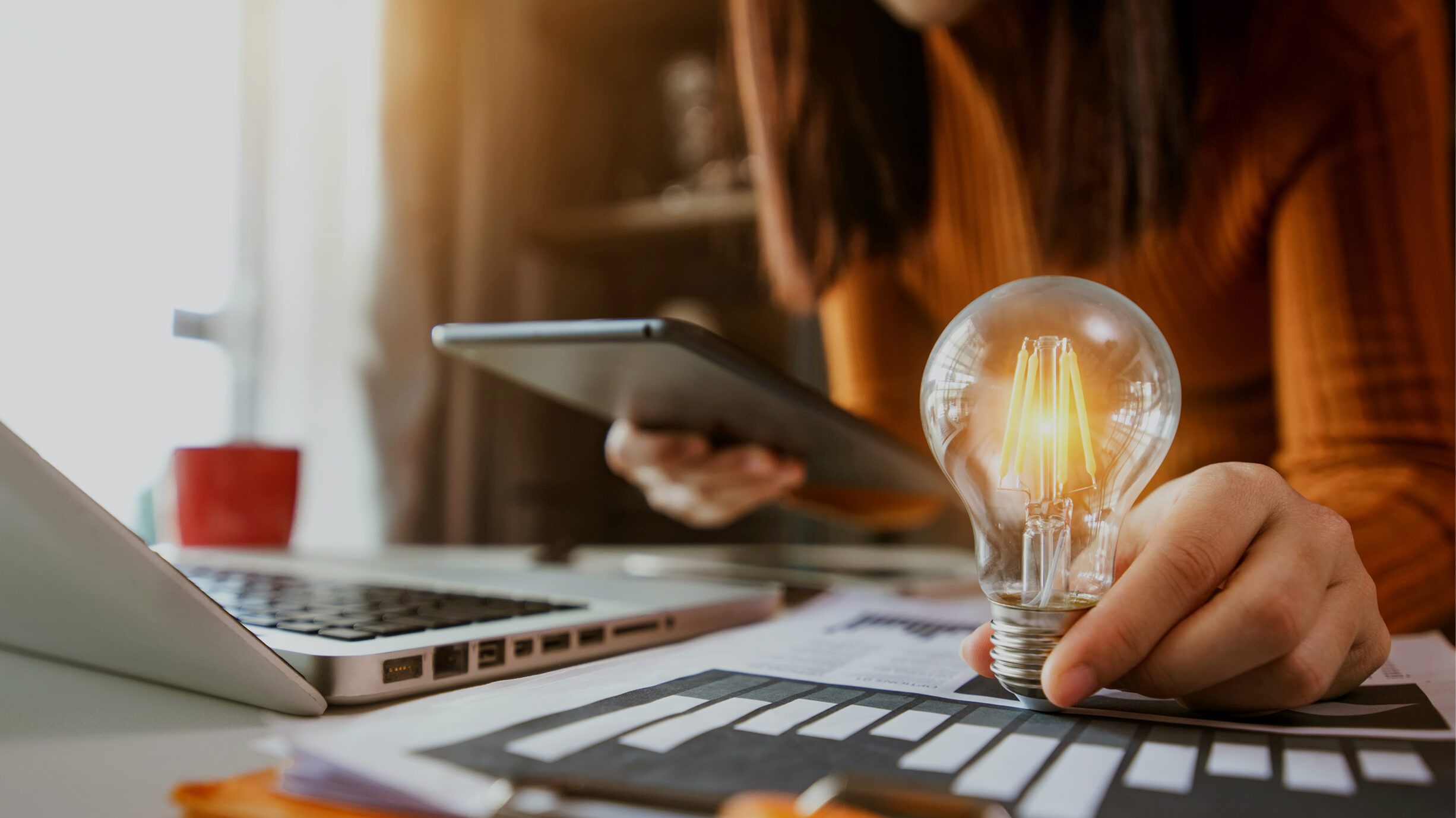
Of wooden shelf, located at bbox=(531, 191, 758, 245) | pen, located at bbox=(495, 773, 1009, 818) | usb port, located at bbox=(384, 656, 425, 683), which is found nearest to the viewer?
pen, located at bbox=(495, 773, 1009, 818)

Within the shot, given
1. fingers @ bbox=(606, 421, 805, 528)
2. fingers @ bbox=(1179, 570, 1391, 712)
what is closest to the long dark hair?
fingers @ bbox=(606, 421, 805, 528)

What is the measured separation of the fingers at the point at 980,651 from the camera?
0.99ft

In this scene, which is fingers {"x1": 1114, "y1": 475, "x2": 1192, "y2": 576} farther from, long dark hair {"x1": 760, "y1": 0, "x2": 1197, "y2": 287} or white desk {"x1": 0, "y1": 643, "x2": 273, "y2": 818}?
long dark hair {"x1": 760, "y1": 0, "x2": 1197, "y2": 287}

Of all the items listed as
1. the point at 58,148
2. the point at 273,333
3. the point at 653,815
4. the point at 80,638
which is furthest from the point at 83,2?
the point at 653,815

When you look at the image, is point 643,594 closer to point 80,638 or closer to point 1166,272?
point 80,638

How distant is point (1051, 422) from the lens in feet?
1.01

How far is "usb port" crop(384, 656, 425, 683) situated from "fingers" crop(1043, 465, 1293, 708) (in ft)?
0.68

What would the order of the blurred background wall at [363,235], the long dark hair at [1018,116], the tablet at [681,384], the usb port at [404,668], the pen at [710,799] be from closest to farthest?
the pen at [710,799], the usb port at [404,668], the tablet at [681,384], the long dark hair at [1018,116], the blurred background wall at [363,235]

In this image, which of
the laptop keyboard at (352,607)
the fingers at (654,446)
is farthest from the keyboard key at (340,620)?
the fingers at (654,446)

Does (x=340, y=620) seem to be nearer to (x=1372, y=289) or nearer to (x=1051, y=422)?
(x=1051, y=422)

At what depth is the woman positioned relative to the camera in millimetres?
460

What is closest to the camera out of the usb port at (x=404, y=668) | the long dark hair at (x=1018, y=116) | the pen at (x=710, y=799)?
the pen at (x=710, y=799)

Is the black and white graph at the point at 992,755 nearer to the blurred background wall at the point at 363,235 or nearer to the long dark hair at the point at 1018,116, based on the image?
the long dark hair at the point at 1018,116

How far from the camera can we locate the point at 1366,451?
0.58 meters
